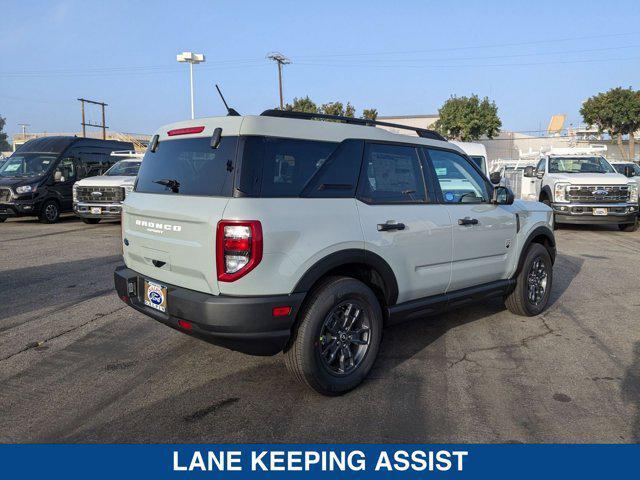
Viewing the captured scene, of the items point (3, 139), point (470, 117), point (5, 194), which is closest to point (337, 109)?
point (470, 117)

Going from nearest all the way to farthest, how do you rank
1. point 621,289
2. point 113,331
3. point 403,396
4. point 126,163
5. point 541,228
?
point 403,396, point 113,331, point 541,228, point 621,289, point 126,163

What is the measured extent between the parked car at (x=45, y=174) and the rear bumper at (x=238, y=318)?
12.4 meters

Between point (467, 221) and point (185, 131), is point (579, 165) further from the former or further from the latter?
point (185, 131)

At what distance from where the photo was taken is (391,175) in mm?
3945

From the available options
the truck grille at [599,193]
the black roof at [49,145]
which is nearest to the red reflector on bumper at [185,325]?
the truck grille at [599,193]

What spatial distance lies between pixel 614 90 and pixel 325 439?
130ft

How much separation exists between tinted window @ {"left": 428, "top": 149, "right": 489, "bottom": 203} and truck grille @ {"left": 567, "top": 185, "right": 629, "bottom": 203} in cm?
899

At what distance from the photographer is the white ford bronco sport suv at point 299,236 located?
3.10 m

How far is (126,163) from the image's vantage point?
14508 millimetres

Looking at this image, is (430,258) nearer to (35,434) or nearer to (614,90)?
(35,434)

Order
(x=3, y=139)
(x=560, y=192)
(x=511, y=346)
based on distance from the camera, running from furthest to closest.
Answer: (x=3, y=139) < (x=560, y=192) < (x=511, y=346)

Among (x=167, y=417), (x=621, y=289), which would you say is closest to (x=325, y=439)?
(x=167, y=417)

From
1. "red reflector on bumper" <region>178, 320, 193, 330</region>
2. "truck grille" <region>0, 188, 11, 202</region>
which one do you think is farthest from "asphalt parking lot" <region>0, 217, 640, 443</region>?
"truck grille" <region>0, 188, 11, 202</region>

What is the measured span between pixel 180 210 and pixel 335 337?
139 cm
